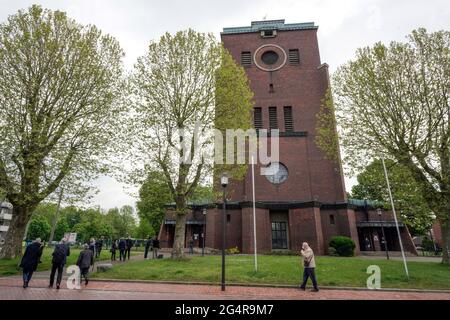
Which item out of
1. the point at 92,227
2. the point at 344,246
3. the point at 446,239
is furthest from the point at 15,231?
the point at 92,227

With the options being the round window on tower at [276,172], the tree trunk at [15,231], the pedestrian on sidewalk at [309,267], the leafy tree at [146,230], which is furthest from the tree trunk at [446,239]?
the leafy tree at [146,230]

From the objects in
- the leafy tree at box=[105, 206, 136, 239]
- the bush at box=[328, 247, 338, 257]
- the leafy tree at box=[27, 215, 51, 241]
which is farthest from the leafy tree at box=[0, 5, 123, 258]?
the leafy tree at box=[27, 215, 51, 241]

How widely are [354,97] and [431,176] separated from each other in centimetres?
625

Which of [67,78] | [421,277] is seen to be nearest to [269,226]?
[421,277]

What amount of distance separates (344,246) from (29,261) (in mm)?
22219

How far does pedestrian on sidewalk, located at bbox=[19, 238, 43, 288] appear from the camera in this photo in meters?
10.3

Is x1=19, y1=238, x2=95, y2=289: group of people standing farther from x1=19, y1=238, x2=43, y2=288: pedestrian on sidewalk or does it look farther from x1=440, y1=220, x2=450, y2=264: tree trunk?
x1=440, y1=220, x2=450, y2=264: tree trunk

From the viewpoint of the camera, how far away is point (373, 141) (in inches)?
659

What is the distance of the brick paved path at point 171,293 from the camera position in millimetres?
8961

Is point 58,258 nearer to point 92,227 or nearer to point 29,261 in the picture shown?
point 29,261

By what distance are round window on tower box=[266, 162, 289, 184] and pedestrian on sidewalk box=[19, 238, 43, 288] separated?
853 inches

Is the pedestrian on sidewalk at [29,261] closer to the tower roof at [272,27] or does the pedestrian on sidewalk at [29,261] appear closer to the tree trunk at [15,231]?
the tree trunk at [15,231]
